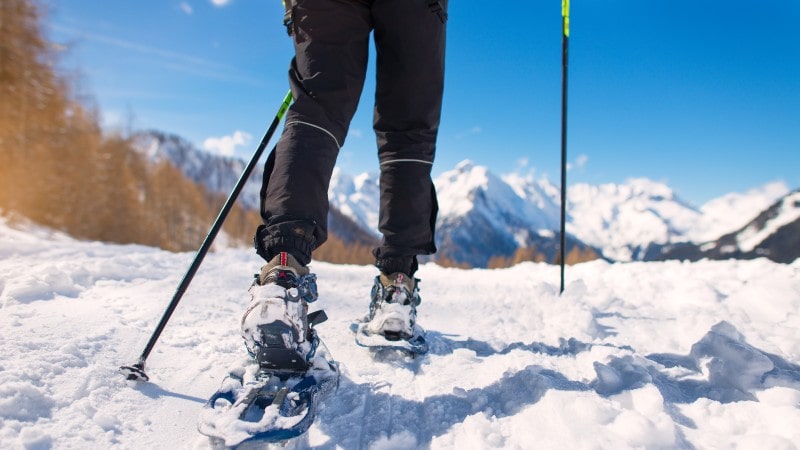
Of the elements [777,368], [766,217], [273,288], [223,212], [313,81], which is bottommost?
[777,368]

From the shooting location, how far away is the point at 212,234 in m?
1.60

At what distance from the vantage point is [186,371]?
1.51 meters

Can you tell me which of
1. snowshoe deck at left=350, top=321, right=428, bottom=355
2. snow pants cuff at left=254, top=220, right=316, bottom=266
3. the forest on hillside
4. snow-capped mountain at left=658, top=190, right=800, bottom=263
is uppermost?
snow-capped mountain at left=658, top=190, right=800, bottom=263

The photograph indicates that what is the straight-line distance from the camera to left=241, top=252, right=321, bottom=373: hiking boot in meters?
1.15

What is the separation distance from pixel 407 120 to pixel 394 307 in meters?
0.79

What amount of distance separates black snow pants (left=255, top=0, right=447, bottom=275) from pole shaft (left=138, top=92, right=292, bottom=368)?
357 mm

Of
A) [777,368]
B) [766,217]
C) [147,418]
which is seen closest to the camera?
[147,418]

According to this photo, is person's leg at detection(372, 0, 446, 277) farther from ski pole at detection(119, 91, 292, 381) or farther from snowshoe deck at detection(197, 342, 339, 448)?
snowshoe deck at detection(197, 342, 339, 448)

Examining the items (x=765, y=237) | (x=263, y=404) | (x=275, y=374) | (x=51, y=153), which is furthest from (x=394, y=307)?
(x=765, y=237)

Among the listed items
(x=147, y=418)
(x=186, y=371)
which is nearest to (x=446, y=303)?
(x=186, y=371)

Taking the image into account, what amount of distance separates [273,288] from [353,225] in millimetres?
111812

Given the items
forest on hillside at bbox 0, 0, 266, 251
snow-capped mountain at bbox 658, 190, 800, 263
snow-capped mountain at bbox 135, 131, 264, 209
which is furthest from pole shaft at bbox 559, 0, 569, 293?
snow-capped mountain at bbox 135, 131, 264, 209

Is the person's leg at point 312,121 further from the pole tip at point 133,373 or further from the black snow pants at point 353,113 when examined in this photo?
the pole tip at point 133,373

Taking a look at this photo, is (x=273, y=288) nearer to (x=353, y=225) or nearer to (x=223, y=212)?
(x=223, y=212)
